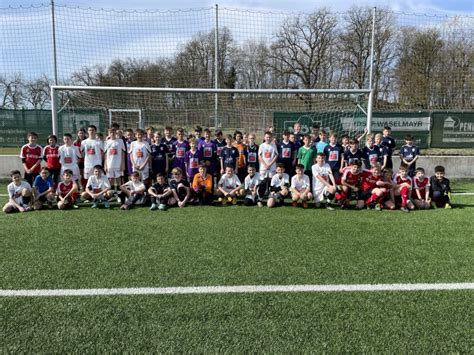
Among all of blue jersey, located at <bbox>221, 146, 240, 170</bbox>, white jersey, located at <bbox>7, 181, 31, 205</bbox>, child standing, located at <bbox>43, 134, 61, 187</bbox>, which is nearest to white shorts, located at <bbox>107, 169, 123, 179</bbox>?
child standing, located at <bbox>43, 134, 61, 187</bbox>

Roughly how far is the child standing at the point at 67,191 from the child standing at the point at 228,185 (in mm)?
3009

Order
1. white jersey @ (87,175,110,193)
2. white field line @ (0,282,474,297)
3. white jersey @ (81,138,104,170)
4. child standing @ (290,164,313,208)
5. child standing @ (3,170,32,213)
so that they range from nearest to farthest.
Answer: white field line @ (0,282,474,297) → child standing @ (3,170,32,213) → child standing @ (290,164,313,208) → white jersey @ (87,175,110,193) → white jersey @ (81,138,104,170)

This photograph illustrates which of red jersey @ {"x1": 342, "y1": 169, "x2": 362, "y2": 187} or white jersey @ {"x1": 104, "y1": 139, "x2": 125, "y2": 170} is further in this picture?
white jersey @ {"x1": 104, "y1": 139, "x2": 125, "y2": 170}

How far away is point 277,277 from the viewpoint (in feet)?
12.8

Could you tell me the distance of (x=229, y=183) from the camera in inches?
324

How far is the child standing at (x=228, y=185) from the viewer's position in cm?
810

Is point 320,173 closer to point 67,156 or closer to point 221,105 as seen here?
point 221,105

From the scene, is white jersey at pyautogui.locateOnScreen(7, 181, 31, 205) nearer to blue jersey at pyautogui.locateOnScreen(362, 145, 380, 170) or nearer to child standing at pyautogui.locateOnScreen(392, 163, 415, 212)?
blue jersey at pyautogui.locateOnScreen(362, 145, 380, 170)

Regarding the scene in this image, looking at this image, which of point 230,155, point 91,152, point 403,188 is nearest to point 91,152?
point 91,152

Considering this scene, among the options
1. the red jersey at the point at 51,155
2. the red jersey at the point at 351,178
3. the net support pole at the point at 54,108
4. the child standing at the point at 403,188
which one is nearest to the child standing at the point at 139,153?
the red jersey at the point at 51,155

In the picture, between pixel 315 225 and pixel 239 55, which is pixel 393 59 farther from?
pixel 315 225

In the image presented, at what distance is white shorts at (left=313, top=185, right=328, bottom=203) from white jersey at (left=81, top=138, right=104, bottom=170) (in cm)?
487

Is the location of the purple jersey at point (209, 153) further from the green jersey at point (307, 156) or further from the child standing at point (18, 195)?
the child standing at point (18, 195)

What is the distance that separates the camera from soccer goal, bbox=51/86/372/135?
1012 centimetres
